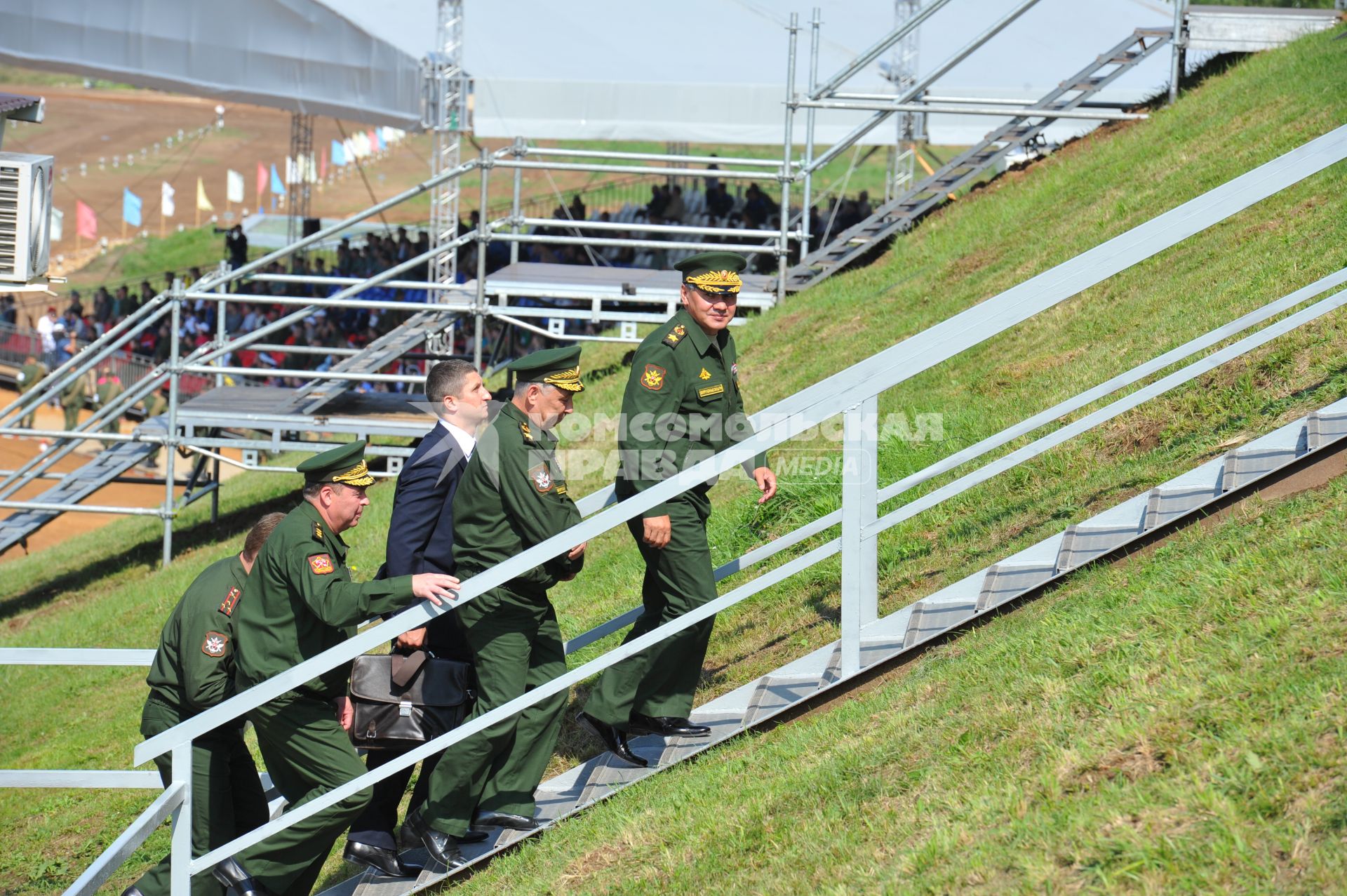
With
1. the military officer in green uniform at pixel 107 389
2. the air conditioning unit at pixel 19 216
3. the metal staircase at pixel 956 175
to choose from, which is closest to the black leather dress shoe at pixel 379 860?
the air conditioning unit at pixel 19 216

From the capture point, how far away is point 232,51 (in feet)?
51.0

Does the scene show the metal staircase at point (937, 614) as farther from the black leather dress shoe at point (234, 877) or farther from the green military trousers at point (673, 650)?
the black leather dress shoe at point (234, 877)

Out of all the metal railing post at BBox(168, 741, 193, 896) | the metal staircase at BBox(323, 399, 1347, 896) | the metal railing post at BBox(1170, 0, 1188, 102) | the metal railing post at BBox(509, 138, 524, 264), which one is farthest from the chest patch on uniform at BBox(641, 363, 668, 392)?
the metal railing post at BBox(1170, 0, 1188, 102)

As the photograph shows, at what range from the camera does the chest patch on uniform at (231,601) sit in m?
5.02

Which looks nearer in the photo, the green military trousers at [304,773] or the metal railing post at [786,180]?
the green military trousers at [304,773]

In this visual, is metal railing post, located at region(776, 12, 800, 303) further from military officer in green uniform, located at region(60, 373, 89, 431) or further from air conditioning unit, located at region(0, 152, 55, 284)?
military officer in green uniform, located at region(60, 373, 89, 431)

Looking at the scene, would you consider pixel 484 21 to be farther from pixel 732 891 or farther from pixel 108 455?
pixel 732 891

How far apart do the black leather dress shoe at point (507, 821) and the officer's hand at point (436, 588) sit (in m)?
0.96

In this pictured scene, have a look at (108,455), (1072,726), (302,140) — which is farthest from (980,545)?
(302,140)

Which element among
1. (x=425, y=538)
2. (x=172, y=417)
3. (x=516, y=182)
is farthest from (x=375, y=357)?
(x=425, y=538)

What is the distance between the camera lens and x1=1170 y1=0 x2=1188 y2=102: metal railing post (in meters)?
11.7

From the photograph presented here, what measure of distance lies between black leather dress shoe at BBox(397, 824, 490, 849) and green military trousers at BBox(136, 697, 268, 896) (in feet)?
1.85

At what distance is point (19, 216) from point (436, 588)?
182 inches

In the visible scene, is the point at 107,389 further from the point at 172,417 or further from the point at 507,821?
the point at 507,821
